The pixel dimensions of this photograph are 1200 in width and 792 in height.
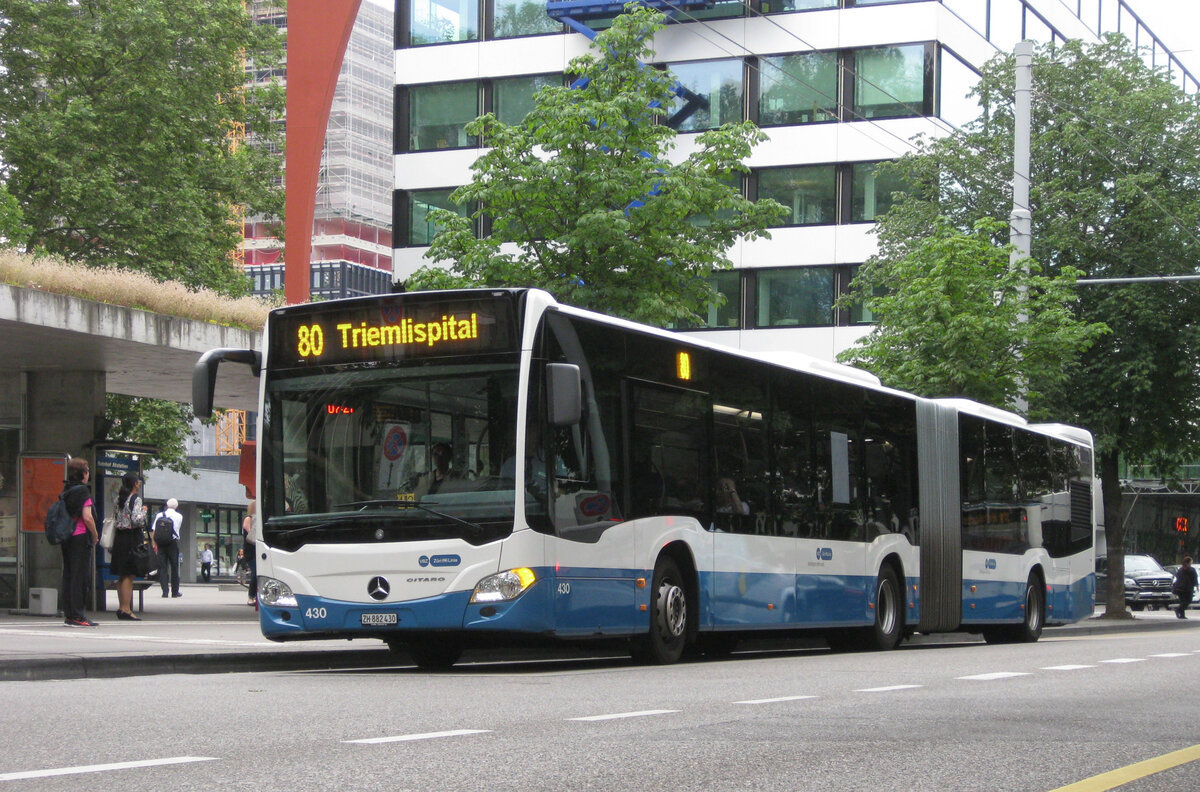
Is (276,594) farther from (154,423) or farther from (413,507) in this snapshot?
(154,423)

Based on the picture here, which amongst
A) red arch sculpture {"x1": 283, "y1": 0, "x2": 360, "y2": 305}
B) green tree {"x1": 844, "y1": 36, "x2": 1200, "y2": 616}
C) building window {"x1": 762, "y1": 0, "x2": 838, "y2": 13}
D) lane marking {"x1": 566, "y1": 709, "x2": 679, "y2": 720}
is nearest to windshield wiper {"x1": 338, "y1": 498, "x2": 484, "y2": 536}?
lane marking {"x1": 566, "y1": 709, "x2": 679, "y2": 720}

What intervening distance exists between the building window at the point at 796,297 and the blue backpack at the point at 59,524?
100ft

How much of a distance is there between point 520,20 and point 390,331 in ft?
124

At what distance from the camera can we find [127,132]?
140 ft

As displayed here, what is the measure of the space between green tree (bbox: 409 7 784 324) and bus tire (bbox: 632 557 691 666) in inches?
312

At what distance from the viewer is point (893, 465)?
1917cm

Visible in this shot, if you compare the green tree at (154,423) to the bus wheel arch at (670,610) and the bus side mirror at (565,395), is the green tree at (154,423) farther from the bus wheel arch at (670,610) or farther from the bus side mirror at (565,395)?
Result: the bus side mirror at (565,395)

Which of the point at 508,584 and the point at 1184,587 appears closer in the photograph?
the point at 508,584

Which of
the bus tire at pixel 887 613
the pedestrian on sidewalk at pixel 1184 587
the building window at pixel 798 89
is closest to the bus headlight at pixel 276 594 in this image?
the bus tire at pixel 887 613

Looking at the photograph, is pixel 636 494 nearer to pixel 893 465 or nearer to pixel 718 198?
pixel 893 465

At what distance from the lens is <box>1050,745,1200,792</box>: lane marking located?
612cm

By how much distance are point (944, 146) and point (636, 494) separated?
83.9 feet

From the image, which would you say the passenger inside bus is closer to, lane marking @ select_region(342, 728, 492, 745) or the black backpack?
lane marking @ select_region(342, 728, 492, 745)

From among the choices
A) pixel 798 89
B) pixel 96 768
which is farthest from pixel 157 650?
pixel 798 89
